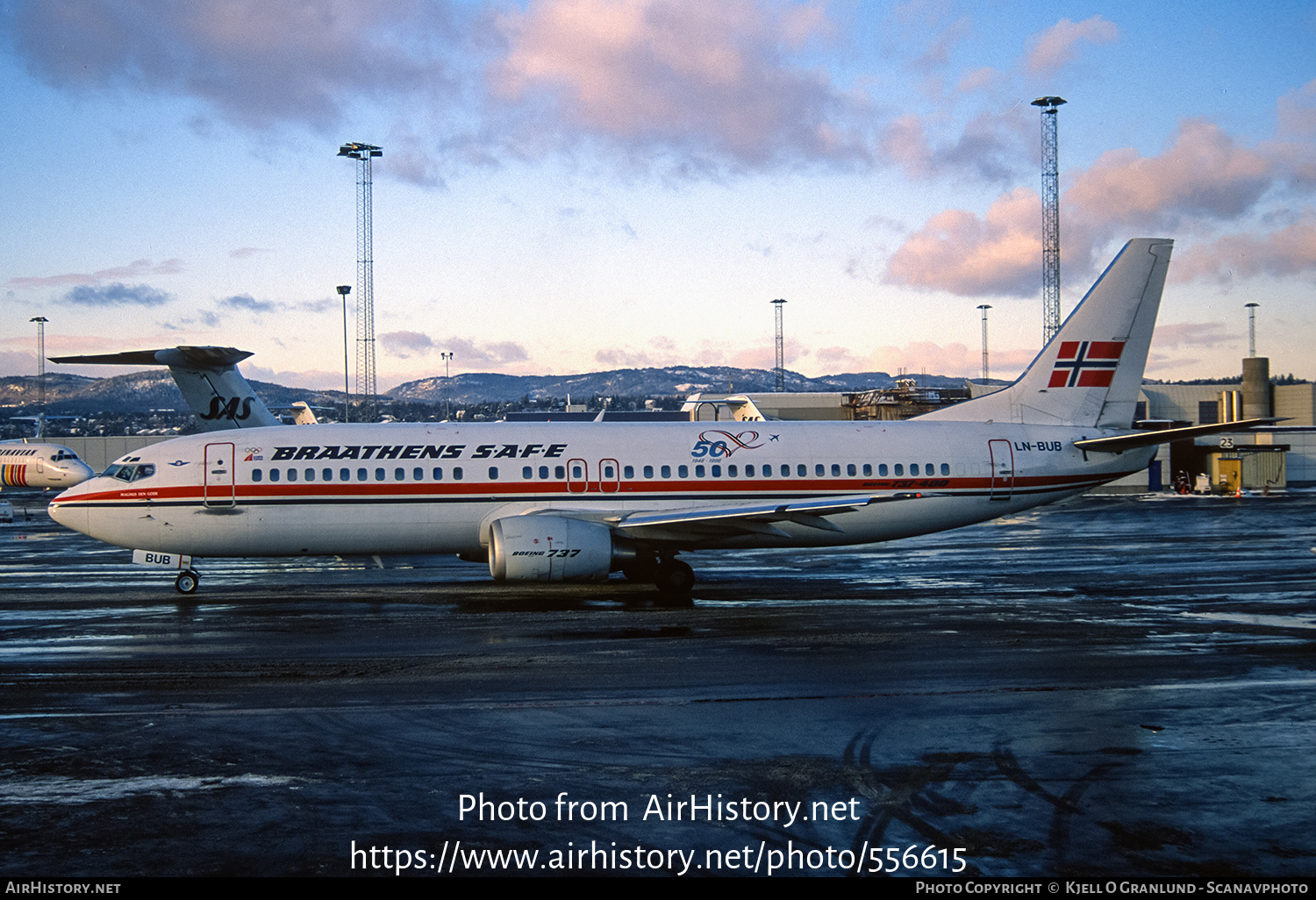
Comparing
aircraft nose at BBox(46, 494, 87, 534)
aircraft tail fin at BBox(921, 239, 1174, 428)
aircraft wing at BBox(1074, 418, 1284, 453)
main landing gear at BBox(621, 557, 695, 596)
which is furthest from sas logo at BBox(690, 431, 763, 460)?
aircraft nose at BBox(46, 494, 87, 534)

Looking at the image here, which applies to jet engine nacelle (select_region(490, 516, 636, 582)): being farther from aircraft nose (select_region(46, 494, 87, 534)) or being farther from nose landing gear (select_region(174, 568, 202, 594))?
A: aircraft nose (select_region(46, 494, 87, 534))

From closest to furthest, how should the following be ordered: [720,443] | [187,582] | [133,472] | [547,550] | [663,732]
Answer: [663,732] < [547,550] < [133,472] < [187,582] < [720,443]

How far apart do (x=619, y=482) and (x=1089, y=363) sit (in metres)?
13.2

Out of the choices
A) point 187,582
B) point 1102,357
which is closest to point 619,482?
point 187,582

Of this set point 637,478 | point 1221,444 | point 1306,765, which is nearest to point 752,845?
point 1306,765

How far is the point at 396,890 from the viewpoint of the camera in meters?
7.56

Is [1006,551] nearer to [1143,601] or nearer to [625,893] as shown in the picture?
[1143,601]

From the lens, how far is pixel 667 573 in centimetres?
2238

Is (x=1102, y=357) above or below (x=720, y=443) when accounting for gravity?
above

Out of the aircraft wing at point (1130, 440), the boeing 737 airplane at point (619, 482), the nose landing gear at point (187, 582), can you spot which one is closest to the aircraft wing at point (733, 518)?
the boeing 737 airplane at point (619, 482)

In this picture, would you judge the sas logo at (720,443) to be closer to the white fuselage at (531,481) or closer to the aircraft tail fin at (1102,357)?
→ the white fuselage at (531,481)

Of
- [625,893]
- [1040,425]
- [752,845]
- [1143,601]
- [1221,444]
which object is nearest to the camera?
[625,893]

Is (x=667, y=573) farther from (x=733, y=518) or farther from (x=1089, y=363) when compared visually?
(x=1089, y=363)

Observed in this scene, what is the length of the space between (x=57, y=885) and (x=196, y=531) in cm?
1652
